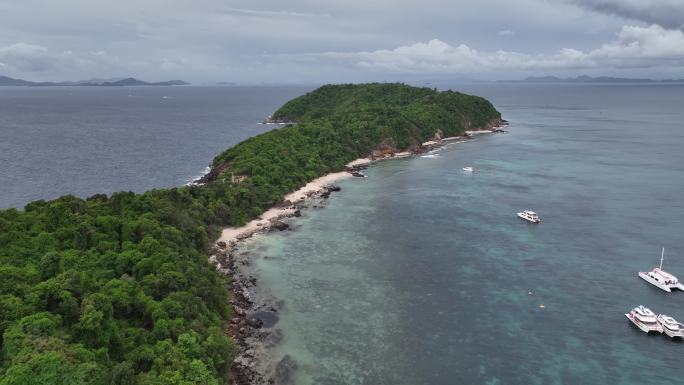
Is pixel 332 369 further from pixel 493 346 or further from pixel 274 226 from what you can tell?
pixel 274 226

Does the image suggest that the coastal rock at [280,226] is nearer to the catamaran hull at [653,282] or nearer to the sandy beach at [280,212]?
the sandy beach at [280,212]

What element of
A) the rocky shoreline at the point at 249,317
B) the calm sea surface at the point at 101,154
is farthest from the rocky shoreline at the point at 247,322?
the calm sea surface at the point at 101,154

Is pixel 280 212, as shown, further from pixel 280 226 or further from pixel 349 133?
pixel 349 133

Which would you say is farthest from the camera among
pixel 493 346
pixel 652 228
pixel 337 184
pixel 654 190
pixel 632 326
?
pixel 337 184

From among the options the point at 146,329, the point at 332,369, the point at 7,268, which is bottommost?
the point at 332,369

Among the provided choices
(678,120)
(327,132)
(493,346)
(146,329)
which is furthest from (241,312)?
(678,120)

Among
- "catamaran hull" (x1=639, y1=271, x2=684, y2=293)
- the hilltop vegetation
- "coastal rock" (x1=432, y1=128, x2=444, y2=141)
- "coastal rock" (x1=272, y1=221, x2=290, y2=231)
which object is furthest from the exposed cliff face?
"catamaran hull" (x1=639, y1=271, x2=684, y2=293)
